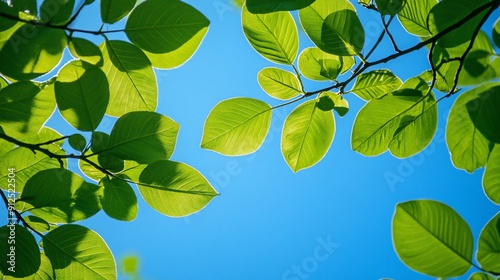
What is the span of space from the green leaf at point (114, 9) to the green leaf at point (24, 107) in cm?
20

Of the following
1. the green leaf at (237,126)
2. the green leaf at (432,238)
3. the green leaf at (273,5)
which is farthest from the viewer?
the green leaf at (237,126)

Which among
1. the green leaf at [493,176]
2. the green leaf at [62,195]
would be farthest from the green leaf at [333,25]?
the green leaf at [62,195]

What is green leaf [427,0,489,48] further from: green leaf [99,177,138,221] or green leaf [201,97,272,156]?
green leaf [99,177,138,221]

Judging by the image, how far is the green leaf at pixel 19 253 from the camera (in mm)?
922

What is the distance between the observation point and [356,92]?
1037 millimetres

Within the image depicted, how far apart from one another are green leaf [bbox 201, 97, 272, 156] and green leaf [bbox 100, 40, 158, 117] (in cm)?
14

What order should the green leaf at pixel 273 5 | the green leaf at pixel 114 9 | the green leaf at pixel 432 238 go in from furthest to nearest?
the green leaf at pixel 114 9 → the green leaf at pixel 273 5 → the green leaf at pixel 432 238

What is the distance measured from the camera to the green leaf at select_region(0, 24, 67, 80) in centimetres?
84

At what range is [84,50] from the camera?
88cm

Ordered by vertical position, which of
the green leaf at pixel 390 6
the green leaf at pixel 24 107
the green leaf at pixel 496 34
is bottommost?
the green leaf at pixel 24 107

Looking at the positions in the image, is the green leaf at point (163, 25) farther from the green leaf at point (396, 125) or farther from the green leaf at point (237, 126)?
the green leaf at point (396, 125)

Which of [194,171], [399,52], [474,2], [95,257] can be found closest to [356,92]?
[399,52]

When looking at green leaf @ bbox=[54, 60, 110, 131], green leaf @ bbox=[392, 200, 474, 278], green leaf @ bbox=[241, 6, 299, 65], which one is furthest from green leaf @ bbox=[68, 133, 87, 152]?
green leaf @ bbox=[392, 200, 474, 278]

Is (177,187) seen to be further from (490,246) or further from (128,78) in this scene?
(490,246)
